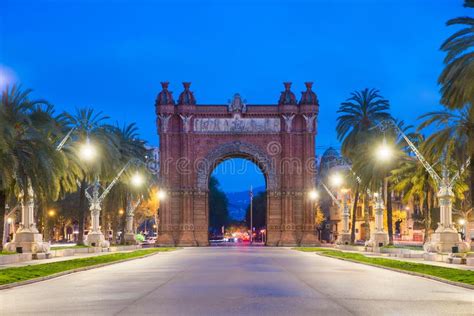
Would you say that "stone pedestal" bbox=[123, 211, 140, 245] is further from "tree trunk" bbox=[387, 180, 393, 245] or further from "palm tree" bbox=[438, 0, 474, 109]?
"palm tree" bbox=[438, 0, 474, 109]

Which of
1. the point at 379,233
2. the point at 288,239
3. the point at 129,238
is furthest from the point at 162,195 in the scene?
the point at 379,233

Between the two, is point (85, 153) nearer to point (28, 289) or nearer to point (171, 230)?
point (28, 289)

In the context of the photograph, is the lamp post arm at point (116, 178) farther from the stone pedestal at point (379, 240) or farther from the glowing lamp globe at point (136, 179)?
the stone pedestal at point (379, 240)

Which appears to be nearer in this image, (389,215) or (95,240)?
(389,215)

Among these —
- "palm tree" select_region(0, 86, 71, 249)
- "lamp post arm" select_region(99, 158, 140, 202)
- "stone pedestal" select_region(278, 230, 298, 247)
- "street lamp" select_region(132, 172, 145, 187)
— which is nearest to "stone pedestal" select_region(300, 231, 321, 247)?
"stone pedestal" select_region(278, 230, 298, 247)

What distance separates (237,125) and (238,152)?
303 cm

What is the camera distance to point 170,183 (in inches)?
3189

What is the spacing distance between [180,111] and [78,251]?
30.5m

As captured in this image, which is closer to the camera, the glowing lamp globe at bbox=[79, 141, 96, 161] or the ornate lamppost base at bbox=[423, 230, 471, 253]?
the ornate lamppost base at bbox=[423, 230, 471, 253]

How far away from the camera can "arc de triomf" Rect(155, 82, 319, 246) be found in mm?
80688

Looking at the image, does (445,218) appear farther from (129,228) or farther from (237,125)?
(237,125)

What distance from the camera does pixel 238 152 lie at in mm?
81562

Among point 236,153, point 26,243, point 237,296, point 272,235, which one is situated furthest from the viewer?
point 236,153

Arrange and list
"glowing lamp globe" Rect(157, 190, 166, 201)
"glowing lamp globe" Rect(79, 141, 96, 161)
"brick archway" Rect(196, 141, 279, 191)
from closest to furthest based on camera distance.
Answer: "glowing lamp globe" Rect(79, 141, 96, 161)
"glowing lamp globe" Rect(157, 190, 166, 201)
"brick archway" Rect(196, 141, 279, 191)
